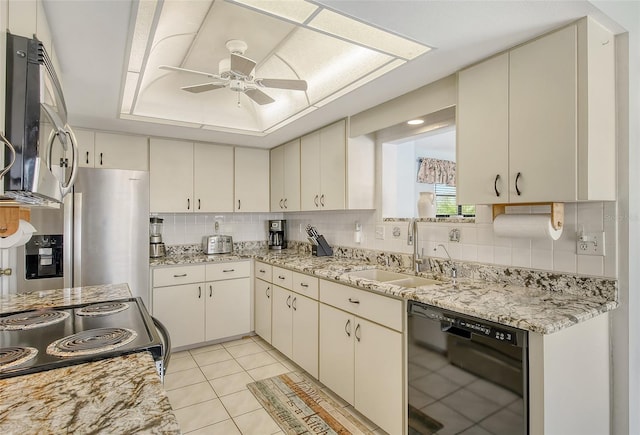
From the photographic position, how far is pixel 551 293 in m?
1.82

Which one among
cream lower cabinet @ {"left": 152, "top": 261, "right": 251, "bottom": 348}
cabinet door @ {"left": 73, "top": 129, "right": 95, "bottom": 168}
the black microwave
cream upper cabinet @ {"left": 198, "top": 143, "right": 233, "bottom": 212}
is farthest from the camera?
cream upper cabinet @ {"left": 198, "top": 143, "right": 233, "bottom": 212}

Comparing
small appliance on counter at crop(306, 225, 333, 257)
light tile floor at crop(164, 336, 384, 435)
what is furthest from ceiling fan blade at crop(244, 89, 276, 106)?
light tile floor at crop(164, 336, 384, 435)

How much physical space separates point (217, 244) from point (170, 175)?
897 mm

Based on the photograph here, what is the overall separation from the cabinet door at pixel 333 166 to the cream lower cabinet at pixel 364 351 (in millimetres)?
830

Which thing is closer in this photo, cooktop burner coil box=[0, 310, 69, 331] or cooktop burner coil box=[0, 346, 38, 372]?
cooktop burner coil box=[0, 346, 38, 372]

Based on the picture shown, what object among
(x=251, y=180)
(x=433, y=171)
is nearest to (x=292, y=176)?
(x=251, y=180)

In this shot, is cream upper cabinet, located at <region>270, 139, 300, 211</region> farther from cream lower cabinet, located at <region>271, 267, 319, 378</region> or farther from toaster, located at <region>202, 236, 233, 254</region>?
cream lower cabinet, located at <region>271, 267, 319, 378</region>

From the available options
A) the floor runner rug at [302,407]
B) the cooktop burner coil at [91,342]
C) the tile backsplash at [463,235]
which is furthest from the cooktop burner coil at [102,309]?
the tile backsplash at [463,235]

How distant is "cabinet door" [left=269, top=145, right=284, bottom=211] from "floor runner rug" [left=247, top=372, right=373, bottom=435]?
1893 mm

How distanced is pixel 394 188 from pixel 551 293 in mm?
1558

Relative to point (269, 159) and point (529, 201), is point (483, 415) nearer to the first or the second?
point (529, 201)

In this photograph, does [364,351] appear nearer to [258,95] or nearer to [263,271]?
[263,271]

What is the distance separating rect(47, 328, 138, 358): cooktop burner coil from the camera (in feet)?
3.58

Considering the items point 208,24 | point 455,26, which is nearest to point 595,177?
point 455,26
